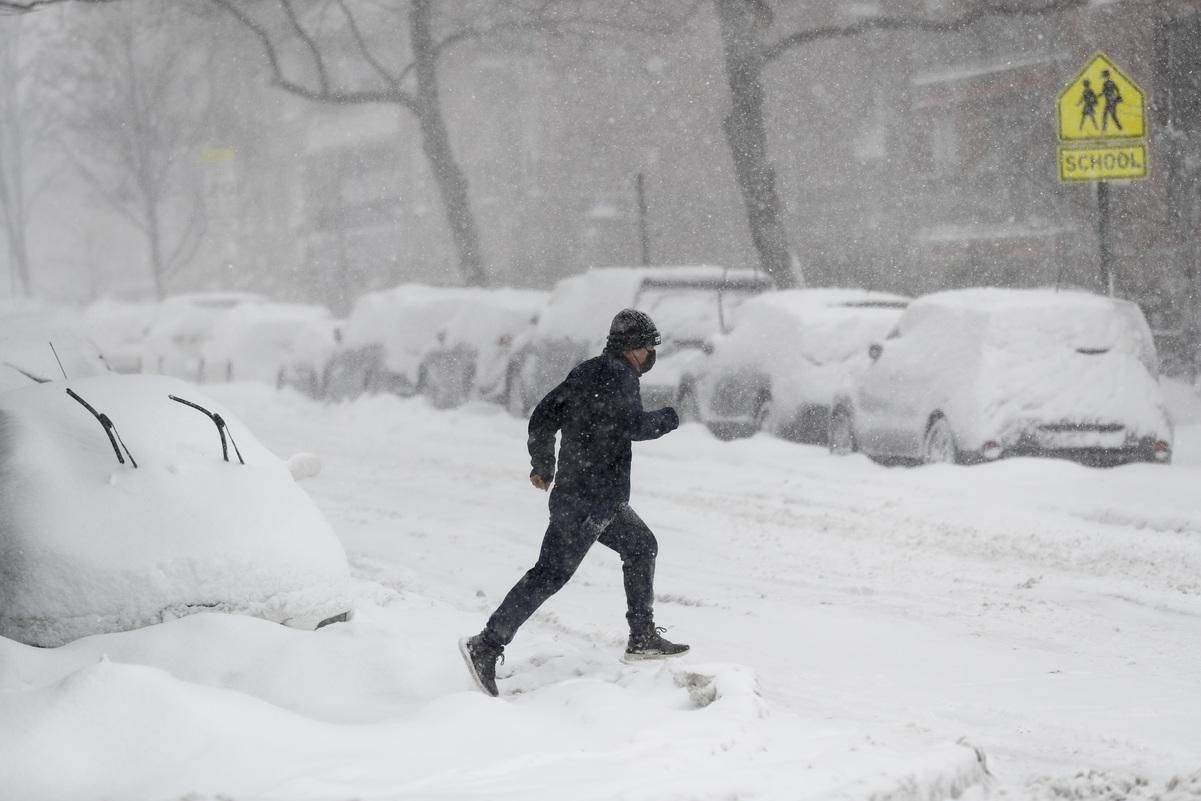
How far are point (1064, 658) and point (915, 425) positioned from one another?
7.43 meters

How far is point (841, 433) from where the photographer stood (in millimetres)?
16469

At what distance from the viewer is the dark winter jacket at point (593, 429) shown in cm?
695

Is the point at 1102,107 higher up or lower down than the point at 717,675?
higher up

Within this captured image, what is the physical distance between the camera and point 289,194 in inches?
→ 2441

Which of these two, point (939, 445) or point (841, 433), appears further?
point (841, 433)

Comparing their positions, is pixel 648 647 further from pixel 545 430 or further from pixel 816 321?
pixel 816 321

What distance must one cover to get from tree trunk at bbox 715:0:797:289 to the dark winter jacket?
1784 cm

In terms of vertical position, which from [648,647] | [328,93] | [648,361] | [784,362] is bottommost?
[648,647]

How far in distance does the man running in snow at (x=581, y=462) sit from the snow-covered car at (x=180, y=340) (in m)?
24.9

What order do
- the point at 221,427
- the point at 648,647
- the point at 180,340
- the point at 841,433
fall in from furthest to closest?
1. the point at 180,340
2. the point at 841,433
3. the point at 648,647
4. the point at 221,427

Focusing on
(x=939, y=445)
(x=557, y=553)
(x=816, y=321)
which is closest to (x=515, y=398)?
(x=816, y=321)

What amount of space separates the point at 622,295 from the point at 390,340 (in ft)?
19.7

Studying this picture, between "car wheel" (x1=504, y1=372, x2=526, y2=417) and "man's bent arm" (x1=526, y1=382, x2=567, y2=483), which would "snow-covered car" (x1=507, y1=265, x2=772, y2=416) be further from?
"man's bent arm" (x1=526, y1=382, x2=567, y2=483)

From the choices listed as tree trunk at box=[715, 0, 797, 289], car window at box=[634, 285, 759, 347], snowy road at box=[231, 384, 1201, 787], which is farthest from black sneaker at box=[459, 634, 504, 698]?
tree trunk at box=[715, 0, 797, 289]
